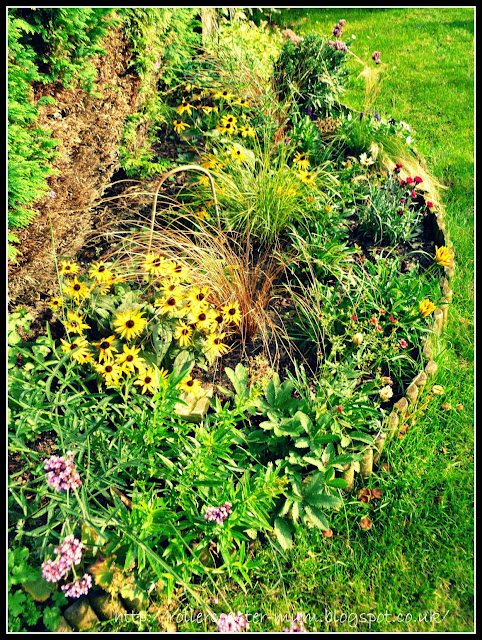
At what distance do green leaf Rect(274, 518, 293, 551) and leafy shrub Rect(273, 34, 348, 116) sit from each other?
10.4ft

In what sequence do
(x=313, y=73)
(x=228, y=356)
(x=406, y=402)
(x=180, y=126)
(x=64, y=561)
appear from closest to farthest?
1. (x=64, y=561)
2. (x=406, y=402)
3. (x=228, y=356)
4. (x=180, y=126)
5. (x=313, y=73)

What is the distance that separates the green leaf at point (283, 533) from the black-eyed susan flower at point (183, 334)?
92 centimetres

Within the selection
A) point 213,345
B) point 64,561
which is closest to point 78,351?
point 213,345

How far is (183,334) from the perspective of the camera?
7.23ft

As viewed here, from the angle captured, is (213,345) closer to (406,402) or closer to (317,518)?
(317,518)

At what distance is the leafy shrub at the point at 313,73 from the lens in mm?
3758

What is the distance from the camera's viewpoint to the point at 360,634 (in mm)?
1930

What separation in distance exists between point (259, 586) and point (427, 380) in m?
1.39

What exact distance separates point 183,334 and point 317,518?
1.05 meters

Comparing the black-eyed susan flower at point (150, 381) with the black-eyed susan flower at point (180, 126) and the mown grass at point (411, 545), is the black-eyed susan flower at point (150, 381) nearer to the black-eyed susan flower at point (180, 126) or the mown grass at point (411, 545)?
the mown grass at point (411, 545)

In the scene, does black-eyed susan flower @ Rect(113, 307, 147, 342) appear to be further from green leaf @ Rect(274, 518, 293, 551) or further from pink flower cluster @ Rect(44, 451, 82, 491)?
green leaf @ Rect(274, 518, 293, 551)

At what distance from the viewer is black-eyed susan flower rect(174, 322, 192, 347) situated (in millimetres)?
2184

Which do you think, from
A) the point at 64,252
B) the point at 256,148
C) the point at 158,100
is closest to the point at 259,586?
the point at 64,252

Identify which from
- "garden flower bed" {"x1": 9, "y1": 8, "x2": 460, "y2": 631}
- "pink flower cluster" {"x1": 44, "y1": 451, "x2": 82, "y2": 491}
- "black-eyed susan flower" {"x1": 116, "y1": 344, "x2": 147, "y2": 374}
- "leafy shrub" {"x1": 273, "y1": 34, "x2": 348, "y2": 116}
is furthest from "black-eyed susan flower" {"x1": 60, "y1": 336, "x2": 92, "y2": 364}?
"leafy shrub" {"x1": 273, "y1": 34, "x2": 348, "y2": 116}
